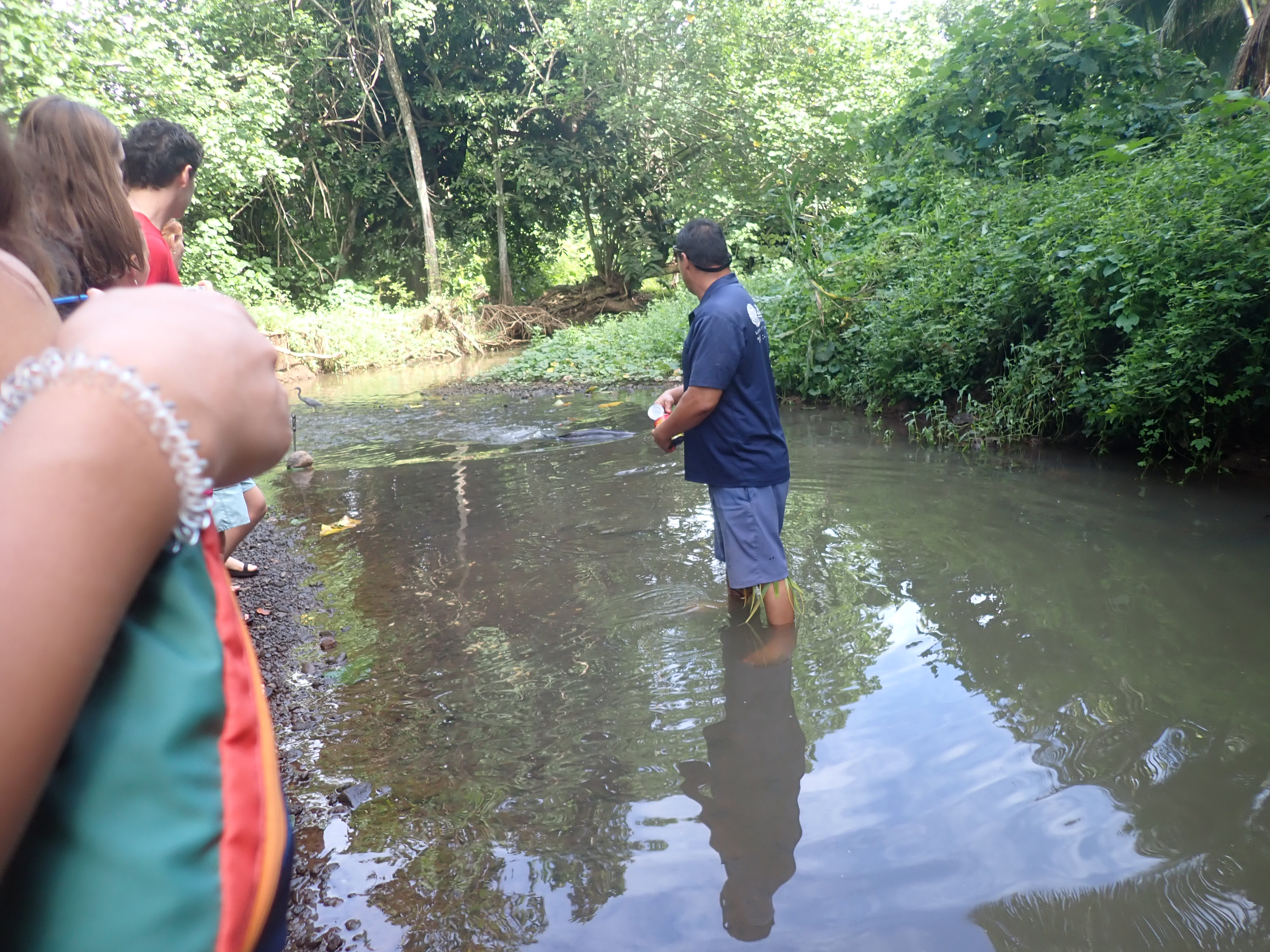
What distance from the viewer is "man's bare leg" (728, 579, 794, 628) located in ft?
13.5

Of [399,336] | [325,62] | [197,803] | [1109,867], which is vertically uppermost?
[325,62]

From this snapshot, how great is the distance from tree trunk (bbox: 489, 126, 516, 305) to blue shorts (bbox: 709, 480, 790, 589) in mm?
21771

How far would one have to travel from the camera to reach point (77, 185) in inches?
106

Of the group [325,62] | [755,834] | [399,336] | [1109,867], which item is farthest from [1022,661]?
[325,62]

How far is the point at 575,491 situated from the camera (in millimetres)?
7227

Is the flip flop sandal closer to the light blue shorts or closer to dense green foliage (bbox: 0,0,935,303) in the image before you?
the light blue shorts

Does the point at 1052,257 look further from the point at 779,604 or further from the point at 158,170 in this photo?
the point at 158,170

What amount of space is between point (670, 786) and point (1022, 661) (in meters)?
1.70

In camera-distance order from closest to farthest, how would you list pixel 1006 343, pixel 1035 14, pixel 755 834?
pixel 755 834
pixel 1006 343
pixel 1035 14

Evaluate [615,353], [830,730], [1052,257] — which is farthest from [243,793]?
[615,353]

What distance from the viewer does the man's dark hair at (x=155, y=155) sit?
3.47m

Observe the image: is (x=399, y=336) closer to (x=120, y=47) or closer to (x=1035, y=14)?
(x=120, y=47)

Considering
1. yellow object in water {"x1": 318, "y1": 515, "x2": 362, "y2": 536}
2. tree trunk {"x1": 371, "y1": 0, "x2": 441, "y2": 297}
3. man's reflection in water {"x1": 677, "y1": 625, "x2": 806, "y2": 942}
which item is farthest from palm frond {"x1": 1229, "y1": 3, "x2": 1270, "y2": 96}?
tree trunk {"x1": 371, "y1": 0, "x2": 441, "y2": 297}

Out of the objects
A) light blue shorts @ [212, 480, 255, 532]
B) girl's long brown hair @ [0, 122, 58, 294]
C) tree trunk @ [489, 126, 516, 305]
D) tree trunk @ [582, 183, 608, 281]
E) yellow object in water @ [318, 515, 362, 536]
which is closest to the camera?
girl's long brown hair @ [0, 122, 58, 294]
